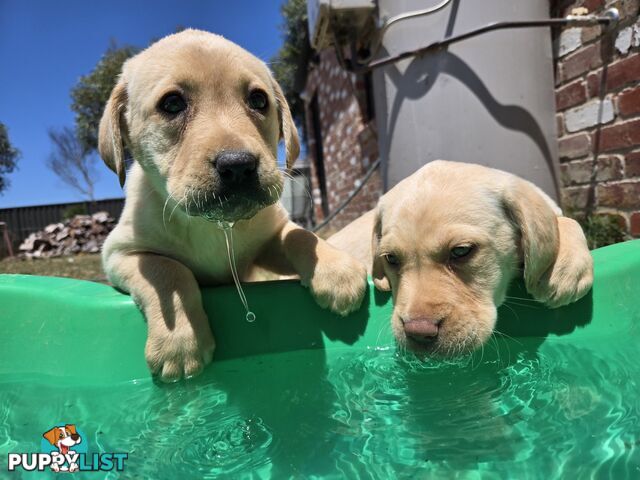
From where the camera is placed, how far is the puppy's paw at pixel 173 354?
2.42 m

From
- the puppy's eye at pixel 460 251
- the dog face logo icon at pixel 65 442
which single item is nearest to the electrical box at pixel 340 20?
the puppy's eye at pixel 460 251

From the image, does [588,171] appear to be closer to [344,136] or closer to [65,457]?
[65,457]

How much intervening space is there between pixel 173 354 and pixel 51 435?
0.56 metres

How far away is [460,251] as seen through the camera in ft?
7.71

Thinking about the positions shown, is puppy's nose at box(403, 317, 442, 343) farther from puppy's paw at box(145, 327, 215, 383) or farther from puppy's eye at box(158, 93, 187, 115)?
puppy's eye at box(158, 93, 187, 115)

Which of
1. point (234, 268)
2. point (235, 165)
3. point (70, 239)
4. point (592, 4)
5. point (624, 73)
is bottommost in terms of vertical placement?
point (70, 239)

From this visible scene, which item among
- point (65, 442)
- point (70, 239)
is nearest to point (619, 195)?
point (65, 442)

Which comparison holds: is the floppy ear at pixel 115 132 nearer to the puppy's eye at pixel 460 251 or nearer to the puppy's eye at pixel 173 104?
the puppy's eye at pixel 173 104

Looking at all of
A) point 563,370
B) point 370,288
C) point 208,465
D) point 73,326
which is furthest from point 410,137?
point 208,465

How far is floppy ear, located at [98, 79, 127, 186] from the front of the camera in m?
2.77

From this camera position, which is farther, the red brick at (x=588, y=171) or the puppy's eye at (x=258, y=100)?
the red brick at (x=588, y=171)

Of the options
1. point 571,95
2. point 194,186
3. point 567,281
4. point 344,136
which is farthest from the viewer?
point 344,136

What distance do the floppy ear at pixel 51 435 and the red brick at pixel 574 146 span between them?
409 cm

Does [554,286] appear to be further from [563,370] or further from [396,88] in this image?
[396,88]
